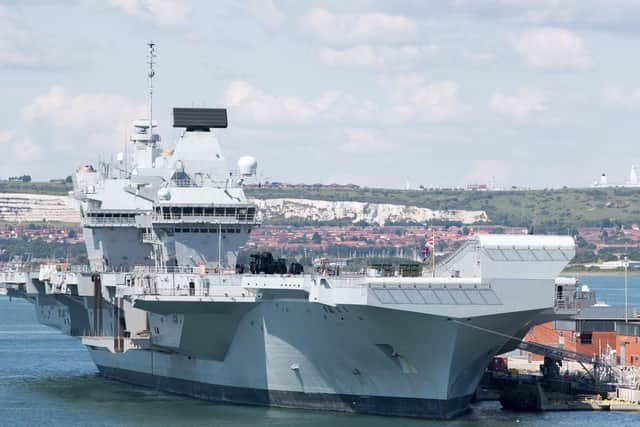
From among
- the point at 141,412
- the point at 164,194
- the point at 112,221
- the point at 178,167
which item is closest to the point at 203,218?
the point at 164,194

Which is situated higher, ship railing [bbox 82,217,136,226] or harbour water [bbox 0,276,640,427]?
ship railing [bbox 82,217,136,226]

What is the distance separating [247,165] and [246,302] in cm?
1040

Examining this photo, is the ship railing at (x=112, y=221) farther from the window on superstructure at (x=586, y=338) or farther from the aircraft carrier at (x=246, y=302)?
the window on superstructure at (x=586, y=338)

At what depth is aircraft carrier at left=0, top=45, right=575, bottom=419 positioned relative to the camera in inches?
1679

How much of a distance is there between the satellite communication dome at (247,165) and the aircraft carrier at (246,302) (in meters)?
0.06

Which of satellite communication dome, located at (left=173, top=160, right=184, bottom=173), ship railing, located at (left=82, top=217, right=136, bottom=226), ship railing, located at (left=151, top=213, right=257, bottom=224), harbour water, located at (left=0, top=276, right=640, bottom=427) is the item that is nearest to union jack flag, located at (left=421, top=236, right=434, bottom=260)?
harbour water, located at (left=0, top=276, right=640, bottom=427)

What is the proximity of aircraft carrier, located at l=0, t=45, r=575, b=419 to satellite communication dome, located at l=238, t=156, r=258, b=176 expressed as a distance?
0.20ft

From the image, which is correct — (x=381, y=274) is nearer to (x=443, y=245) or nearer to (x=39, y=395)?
(x=39, y=395)

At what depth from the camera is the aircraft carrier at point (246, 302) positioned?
42.7 meters

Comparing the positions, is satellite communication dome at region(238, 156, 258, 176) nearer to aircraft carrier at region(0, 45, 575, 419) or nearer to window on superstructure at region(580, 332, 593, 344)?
aircraft carrier at region(0, 45, 575, 419)

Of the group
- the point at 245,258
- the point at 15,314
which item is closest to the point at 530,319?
the point at 245,258

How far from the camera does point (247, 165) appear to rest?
5578 cm

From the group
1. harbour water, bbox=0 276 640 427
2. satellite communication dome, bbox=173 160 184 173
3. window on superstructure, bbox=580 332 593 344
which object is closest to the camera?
harbour water, bbox=0 276 640 427

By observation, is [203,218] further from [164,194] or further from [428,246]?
[428,246]
